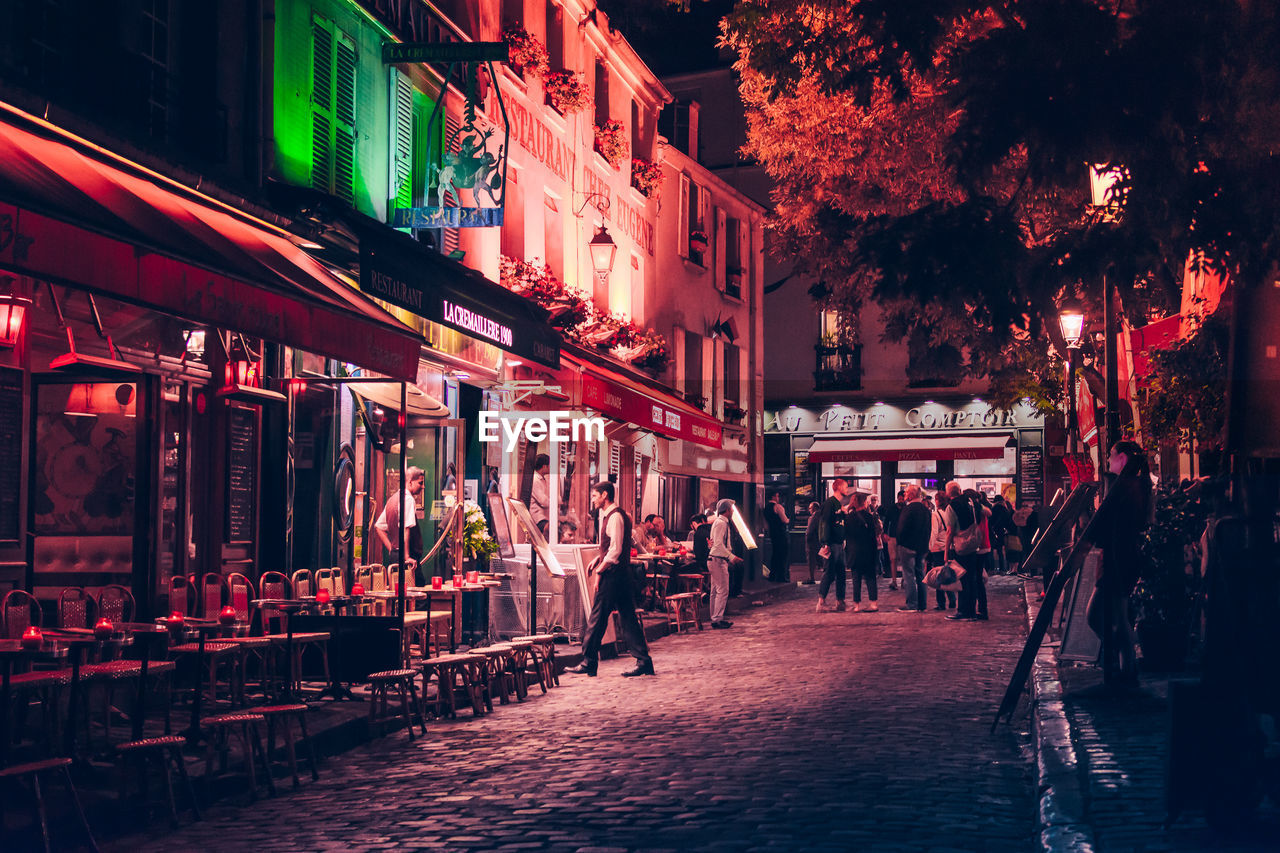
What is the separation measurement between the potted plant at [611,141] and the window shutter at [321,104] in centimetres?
971

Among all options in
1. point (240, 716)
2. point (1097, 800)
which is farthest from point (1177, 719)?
point (240, 716)

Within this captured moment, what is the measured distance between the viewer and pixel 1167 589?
1181 cm

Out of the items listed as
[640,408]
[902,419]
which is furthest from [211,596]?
[902,419]

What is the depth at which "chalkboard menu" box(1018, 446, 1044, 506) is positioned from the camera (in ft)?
123

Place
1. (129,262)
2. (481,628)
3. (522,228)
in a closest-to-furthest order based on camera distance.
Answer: (129,262), (481,628), (522,228)

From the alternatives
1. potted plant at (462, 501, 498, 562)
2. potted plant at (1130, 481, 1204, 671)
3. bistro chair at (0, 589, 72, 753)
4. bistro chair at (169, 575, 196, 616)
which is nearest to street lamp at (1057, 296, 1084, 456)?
potted plant at (1130, 481, 1204, 671)

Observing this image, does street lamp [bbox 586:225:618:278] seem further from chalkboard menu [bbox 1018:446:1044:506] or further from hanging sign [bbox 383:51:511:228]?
chalkboard menu [bbox 1018:446:1044:506]

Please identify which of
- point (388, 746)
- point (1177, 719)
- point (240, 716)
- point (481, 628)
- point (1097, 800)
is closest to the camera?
point (1177, 719)

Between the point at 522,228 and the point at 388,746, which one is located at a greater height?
the point at 522,228

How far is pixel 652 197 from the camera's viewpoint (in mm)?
27219

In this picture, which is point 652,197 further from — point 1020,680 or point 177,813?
point 177,813

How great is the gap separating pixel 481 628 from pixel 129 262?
32.7 feet

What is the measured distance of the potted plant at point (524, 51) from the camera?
19.2 metres

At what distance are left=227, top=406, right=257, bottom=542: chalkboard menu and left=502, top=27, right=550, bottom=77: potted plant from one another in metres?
7.85
